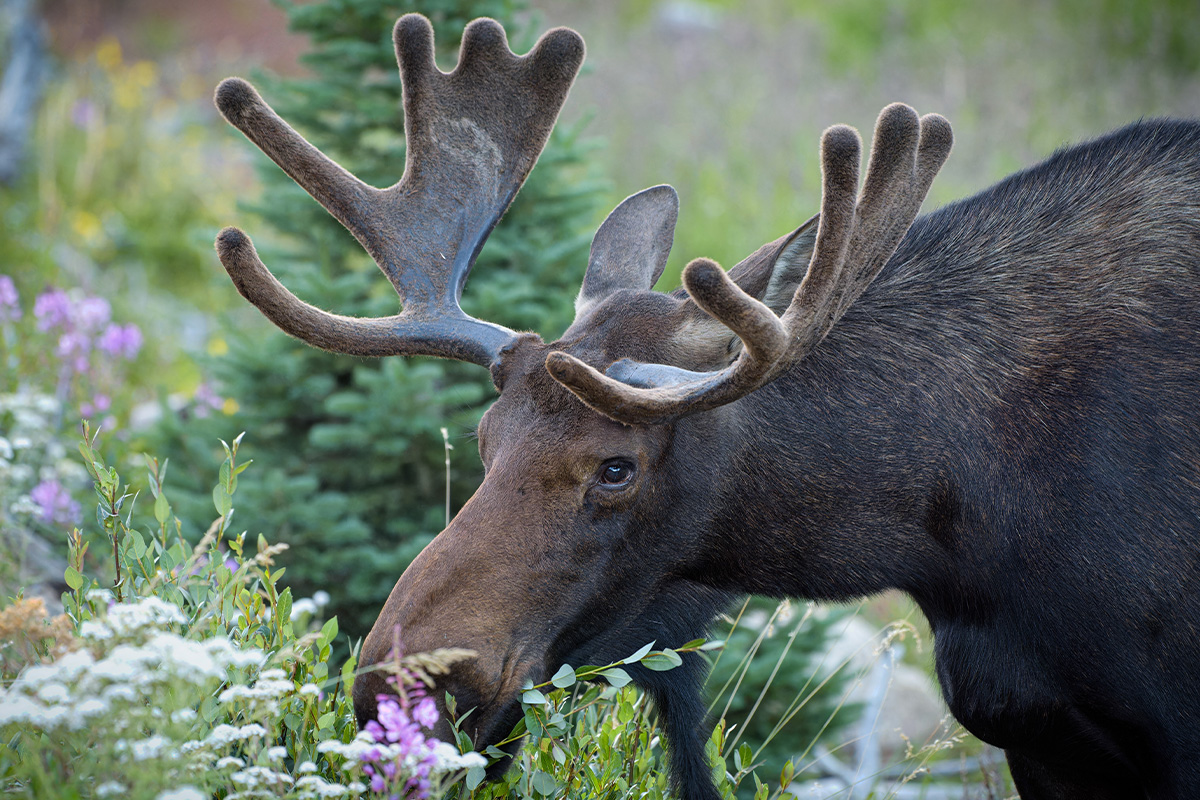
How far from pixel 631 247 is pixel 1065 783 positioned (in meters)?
1.82

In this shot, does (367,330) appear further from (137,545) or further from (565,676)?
(565,676)

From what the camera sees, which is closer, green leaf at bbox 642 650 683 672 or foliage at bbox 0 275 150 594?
green leaf at bbox 642 650 683 672

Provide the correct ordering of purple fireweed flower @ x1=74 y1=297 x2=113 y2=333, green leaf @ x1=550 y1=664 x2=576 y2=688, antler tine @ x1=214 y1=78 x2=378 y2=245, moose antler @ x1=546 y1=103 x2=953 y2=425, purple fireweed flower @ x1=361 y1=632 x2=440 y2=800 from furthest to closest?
purple fireweed flower @ x1=74 y1=297 x2=113 y2=333 → antler tine @ x1=214 y1=78 x2=378 y2=245 → green leaf @ x1=550 y1=664 x2=576 y2=688 → moose antler @ x1=546 y1=103 x2=953 y2=425 → purple fireweed flower @ x1=361 y1=632 x2=440 y2=800

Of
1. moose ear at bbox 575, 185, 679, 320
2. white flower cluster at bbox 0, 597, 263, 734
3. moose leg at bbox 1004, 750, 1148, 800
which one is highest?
moose ear at bbox 575, 185, 679, 320

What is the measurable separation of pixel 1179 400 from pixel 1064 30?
34.7 feet

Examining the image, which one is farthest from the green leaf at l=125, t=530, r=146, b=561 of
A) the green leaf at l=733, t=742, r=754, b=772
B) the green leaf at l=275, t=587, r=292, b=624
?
the green leaf at l=733, t=742, r=754, b=772

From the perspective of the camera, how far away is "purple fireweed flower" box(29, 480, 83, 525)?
141 inches

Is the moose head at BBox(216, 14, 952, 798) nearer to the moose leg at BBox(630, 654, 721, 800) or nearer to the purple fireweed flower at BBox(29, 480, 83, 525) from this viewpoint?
the moose leg at BBox(630, 654, 721, 800)

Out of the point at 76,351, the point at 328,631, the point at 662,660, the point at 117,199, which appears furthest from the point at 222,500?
the point at 117,199

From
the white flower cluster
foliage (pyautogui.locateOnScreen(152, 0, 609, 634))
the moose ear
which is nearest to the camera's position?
the white flower cluster

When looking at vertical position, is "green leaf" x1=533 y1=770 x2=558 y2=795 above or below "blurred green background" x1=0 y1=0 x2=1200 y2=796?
below

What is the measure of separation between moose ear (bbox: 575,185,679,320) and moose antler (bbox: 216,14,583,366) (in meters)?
0.30

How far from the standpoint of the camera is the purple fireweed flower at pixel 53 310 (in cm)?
454

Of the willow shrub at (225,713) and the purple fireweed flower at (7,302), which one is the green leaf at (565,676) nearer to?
the willow shrub at (225,713)
